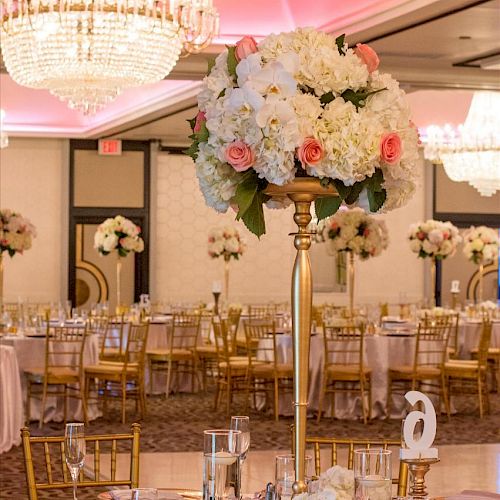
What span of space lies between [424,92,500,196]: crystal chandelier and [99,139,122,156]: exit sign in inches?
225

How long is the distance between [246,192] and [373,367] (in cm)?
852

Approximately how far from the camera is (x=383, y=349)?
1101 cm

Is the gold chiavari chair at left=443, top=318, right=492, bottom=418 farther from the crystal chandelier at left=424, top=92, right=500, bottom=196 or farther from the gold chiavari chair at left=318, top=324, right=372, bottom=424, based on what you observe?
the crystal chandelier at left=424, top=92, right=500, bottom=196

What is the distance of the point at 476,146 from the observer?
583 inches

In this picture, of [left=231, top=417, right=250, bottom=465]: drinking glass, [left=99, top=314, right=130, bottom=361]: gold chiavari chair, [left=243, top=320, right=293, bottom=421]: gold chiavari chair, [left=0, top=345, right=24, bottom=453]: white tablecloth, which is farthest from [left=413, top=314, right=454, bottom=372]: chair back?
[left=231, top=417, right=250, bottom=465]: drinking glass

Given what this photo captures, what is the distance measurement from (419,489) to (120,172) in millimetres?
16252

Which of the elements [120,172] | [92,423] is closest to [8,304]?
[120,172]

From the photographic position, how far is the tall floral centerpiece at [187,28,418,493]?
2.51 m

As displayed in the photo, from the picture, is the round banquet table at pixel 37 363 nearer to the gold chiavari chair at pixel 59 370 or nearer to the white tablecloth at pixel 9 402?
the gold chiavari chair at pixel 59 370

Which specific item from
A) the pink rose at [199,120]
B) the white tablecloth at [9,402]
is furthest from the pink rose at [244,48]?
the white tablecloth at [9,402]

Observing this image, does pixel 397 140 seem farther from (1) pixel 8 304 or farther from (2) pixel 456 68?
(1) pixel 8 304

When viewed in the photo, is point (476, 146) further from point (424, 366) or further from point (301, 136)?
point (301, 136)

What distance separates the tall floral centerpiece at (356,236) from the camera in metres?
12.5

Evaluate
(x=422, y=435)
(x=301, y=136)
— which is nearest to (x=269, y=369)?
(x=422, y=435)
